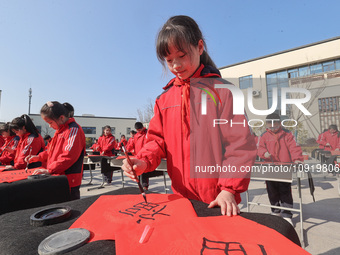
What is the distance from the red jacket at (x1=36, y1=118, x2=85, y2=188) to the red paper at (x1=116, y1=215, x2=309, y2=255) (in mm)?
1721

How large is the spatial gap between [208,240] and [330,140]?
9.96 meters

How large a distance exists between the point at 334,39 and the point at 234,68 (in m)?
8.66

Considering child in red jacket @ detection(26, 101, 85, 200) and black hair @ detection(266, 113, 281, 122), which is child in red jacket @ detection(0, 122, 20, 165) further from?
black hair @ detection(266, 113, 281, 122)

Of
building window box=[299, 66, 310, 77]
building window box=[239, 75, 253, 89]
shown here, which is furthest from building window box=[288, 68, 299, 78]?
building window box=[239, 75, 253, 89]

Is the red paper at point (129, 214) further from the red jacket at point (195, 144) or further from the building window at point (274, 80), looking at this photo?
the building window at point (274, 80)

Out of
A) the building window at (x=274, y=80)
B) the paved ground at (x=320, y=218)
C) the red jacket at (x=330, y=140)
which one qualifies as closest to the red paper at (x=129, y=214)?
the paved ground at (x=320, y=218)

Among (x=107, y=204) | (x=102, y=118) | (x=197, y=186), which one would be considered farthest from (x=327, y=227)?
(x=102, y=118)

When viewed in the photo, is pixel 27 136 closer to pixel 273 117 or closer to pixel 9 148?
pixel 9 148

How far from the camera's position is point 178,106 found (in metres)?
1.24

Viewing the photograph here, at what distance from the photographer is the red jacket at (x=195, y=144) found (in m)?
0.99

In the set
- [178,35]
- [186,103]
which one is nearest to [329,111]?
[186,103]

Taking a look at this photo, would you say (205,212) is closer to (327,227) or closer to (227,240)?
(227,240)

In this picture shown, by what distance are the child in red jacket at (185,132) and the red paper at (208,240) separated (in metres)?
0.30

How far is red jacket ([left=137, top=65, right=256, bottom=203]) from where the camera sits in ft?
3.26
